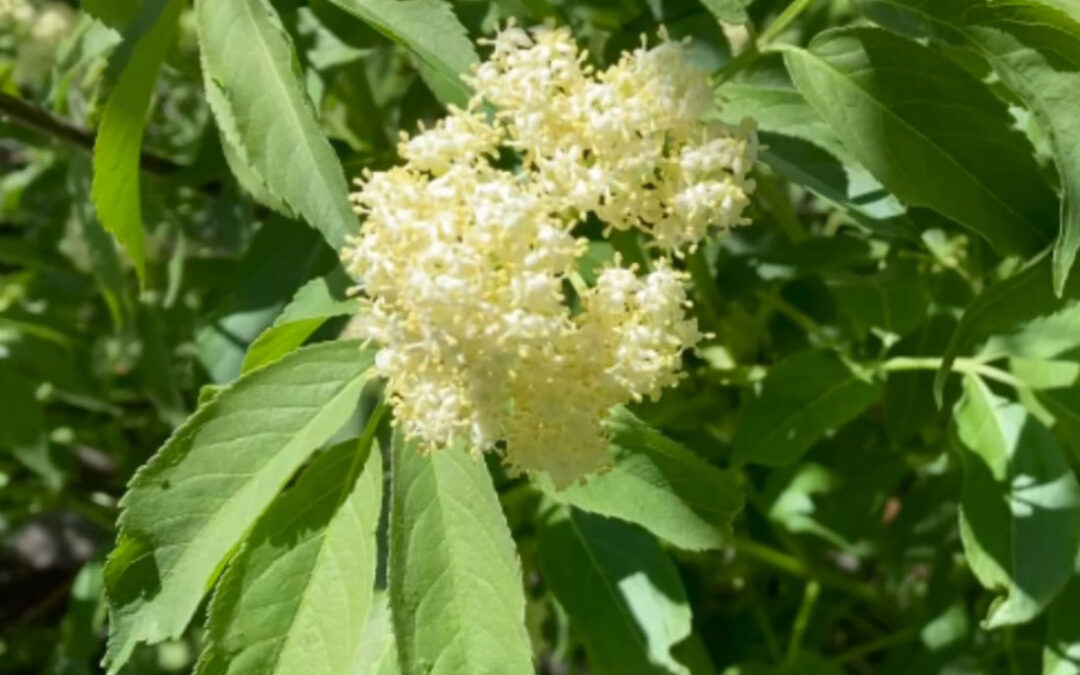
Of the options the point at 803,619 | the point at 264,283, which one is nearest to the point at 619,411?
the point at 264,283

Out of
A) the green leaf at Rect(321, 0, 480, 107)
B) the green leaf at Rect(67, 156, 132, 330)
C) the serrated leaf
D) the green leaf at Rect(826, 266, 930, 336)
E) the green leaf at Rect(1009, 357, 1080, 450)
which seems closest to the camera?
the serrated leaf

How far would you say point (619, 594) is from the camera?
138 cm

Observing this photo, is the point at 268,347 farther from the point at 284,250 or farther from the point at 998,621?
the point at 998,621

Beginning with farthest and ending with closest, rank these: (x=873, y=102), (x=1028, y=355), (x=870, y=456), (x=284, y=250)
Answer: (x=870, y=456) < (x=284, y=250) < (x=1028, y=355) < (x=873, y=102)

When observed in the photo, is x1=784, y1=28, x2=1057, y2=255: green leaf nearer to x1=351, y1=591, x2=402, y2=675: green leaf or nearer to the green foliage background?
the green foliage background

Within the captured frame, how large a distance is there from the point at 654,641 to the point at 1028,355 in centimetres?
46

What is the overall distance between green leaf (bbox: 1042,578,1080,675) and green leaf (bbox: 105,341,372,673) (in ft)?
2.48

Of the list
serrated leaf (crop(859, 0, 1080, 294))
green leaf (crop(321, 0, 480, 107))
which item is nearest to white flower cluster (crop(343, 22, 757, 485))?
green leaf (crop(321, 0, 480, 107))

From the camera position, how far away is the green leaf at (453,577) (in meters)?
0.99

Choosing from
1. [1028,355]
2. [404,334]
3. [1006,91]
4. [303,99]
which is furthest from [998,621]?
[303,99]

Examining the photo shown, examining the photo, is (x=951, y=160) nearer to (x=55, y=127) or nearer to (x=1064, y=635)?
(x=1064, y=635)

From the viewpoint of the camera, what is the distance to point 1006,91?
3.85ft

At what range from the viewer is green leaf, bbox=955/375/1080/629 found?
4.06 feet

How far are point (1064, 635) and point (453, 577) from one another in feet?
2.21
